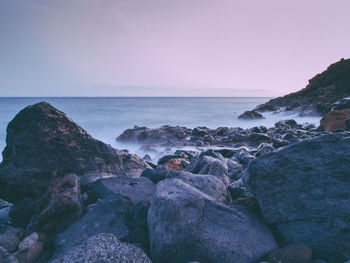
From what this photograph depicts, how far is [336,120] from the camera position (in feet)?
30.4

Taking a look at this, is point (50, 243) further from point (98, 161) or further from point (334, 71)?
point (334, 71)

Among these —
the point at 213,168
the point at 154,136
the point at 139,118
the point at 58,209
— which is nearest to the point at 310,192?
the point at 213,168

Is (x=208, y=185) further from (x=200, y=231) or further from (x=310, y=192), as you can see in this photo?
(x=310, y=192)

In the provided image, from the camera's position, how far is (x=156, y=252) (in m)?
1.98

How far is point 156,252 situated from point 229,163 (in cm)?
314

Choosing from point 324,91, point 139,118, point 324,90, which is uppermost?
point 324,90

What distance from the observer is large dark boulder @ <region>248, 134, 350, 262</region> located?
201 cm

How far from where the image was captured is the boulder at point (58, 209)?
261 cm

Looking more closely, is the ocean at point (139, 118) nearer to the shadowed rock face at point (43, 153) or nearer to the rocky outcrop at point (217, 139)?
the rocky outcrop at point (217, 139)

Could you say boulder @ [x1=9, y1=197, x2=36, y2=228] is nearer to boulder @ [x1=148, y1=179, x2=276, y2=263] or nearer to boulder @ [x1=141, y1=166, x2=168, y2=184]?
boulder @ [x1=141, y1=166, x2=168, y2=184]

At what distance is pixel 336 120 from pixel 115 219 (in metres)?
9.64

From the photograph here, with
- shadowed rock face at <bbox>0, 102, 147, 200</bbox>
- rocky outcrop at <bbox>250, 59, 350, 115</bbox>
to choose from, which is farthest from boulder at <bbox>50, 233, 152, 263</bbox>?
rocky outcrop at <bbox>250, 59, 350, 115</bbox>

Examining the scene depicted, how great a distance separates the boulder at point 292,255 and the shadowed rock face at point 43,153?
2.76 m

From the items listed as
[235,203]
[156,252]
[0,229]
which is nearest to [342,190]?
[235,203]
